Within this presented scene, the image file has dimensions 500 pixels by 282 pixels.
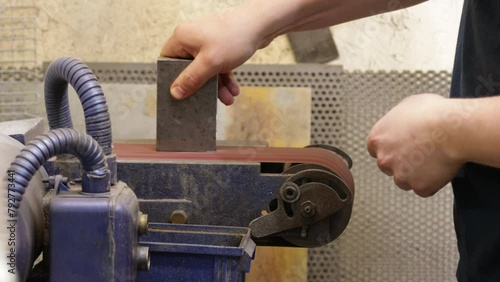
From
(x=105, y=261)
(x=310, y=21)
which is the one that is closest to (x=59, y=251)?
(x=105, y=261)

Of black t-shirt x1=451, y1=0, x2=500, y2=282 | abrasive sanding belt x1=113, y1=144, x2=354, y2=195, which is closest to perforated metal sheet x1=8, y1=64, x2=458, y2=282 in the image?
Answer: abrasive sanding belt x1=113, y1=144, x2=354, y2=195

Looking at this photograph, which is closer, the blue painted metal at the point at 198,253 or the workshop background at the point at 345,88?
the blue painted metal at the point at 198,253

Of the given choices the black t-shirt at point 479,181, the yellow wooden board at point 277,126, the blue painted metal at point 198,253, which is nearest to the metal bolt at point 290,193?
the blue painted metal at point 198,253

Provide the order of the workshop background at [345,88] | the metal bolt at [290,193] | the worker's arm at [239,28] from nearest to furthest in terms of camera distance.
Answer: the metal bolt at [290,193]
the worker's arm at [239,28]
the workshop background at [345,88]

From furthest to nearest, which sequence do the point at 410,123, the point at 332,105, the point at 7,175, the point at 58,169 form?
the point at 332,105 < the point at 58,169 < the point at 410,123 < the point at 7,175

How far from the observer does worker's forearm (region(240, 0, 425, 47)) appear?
118cm

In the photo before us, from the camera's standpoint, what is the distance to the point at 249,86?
1.80 metres

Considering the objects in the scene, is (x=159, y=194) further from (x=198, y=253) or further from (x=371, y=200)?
(x=371, y=200)

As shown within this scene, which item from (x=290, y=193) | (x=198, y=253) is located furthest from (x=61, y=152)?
(x=290, y=193)

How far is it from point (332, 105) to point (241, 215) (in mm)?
793

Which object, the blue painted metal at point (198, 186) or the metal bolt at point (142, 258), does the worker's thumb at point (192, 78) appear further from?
the metal bolt at point (142, 258)

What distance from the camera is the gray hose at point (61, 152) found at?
2.32 feet

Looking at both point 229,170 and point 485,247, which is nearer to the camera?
point 485,247

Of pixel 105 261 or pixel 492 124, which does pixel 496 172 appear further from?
pixel 105 261
